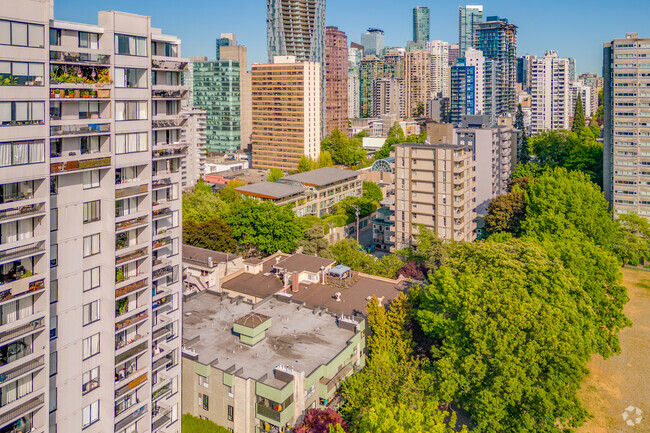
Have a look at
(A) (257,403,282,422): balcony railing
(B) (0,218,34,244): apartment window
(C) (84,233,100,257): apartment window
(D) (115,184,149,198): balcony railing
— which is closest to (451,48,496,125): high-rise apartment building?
(A) (257,403,282,422): balcony railing

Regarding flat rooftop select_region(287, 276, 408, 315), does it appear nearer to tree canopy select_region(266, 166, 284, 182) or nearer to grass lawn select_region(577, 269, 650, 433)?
grass lawn select_region(577, 269, 650, 433)

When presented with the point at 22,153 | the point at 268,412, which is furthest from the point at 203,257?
the point at 22,153

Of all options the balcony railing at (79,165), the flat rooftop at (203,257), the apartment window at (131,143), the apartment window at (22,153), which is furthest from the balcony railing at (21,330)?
the flat rooftop at (203,257)

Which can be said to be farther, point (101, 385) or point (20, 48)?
point (101, 385)

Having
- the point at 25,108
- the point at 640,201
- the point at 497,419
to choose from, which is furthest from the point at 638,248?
the point at 25,108

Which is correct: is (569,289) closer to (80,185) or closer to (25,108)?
(80,185)

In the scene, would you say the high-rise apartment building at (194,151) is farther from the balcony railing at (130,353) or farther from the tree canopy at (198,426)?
the balcony railing at (130,353)
